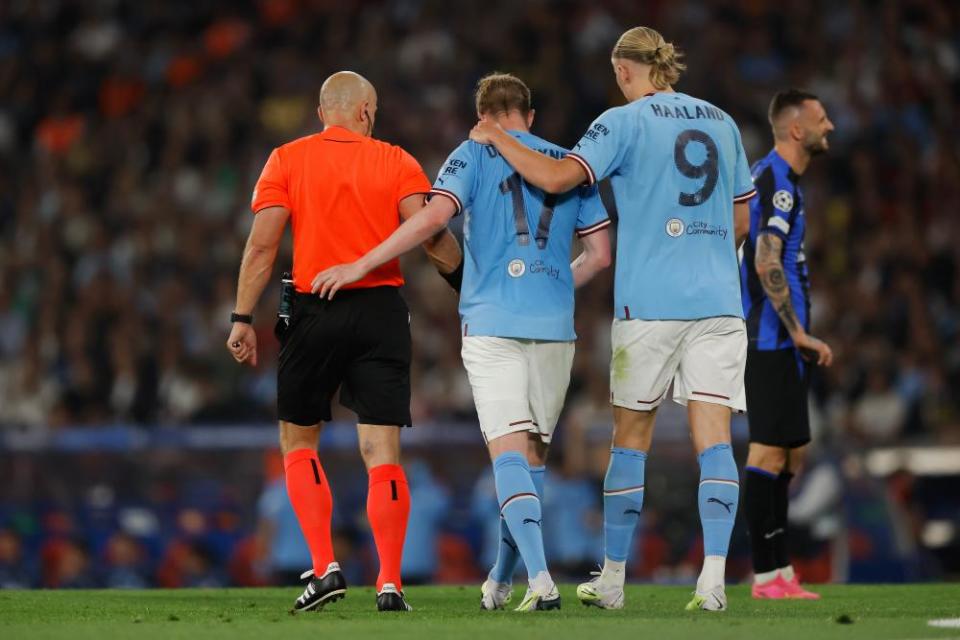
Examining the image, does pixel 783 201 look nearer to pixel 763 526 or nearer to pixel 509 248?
pixel 763 526

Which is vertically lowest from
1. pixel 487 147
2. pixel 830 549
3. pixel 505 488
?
pixel 830 549

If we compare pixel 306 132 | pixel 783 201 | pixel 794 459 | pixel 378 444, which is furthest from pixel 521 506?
pixel 306 132

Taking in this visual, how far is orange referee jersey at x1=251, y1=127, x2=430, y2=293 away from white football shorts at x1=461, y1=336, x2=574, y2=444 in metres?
0.64

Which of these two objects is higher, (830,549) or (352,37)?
(352,37)

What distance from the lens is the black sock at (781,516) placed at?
8359 millimetres

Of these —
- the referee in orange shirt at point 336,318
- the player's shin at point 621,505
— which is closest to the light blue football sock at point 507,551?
the player's shin at point 621,505

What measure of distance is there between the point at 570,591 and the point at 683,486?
328 centimetres

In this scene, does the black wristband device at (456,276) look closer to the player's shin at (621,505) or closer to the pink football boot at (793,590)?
the player's shin at (621,505)

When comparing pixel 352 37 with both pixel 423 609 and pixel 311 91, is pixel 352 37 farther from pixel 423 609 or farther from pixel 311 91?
pixel 423 609

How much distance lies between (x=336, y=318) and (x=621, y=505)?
1436 mm

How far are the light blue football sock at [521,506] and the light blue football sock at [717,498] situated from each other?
2.31 ft

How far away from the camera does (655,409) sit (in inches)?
275

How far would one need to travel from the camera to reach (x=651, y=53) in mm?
7102

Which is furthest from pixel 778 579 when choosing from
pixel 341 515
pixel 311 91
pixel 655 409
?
pixel 311 91
